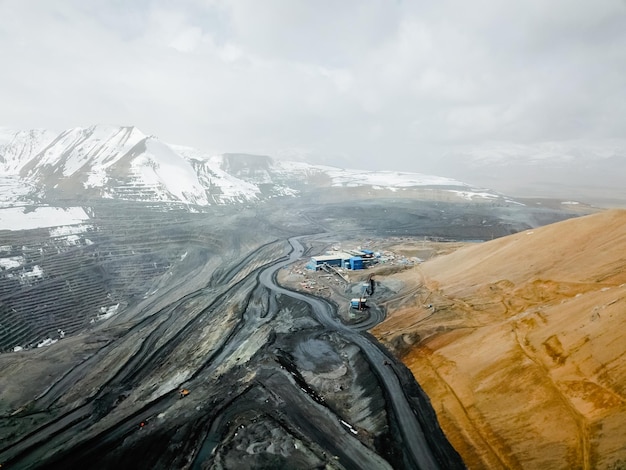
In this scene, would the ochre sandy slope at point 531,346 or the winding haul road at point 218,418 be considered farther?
the winding haul road at point 218,418

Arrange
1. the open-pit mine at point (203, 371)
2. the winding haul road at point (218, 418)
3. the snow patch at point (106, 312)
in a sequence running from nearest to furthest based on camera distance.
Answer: the winding haul road at point (218, 418) < the open-pit mine at point (203, 371) < the snow patch at point (106, 312)

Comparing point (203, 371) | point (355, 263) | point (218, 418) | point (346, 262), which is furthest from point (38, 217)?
point (218, 418)

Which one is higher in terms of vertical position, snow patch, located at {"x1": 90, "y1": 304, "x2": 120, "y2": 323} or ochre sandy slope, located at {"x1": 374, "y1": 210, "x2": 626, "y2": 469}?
ochre sandy slope, located at {"x1": 374, "y1": 210, "x2": 626, "y2": 469}

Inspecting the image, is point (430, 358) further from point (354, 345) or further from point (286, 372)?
point (286, 372)

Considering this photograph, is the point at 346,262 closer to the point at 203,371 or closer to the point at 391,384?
the point at 203,371

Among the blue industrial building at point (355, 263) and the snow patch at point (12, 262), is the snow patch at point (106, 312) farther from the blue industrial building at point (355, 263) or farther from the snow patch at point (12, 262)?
the blue industrial building at point (355, 263)

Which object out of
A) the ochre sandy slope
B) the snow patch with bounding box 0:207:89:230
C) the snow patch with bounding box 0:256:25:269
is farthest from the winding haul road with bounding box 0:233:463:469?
the snow patch with bounding box 0:207:89:230

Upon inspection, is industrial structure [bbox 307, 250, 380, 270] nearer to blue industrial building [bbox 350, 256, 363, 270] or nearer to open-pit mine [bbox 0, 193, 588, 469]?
blue industrial building [bbox 350, 256, 363, 270]

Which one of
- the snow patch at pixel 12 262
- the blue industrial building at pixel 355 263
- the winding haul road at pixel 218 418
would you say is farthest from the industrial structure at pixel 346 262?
the snow patch at pixel 12 262
